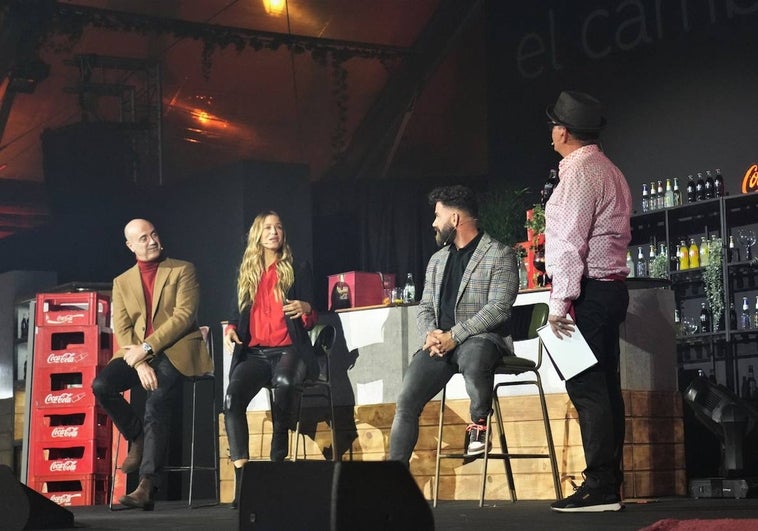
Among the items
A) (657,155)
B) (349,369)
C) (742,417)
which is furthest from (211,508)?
(657,155)

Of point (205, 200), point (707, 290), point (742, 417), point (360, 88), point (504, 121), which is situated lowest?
point (742, 417)

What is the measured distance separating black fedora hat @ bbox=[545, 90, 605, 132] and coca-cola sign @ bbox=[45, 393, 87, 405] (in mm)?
4174

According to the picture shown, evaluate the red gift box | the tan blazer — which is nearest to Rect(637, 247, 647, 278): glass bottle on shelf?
the red gift box

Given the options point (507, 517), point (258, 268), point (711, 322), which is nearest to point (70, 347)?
point (258, 268)

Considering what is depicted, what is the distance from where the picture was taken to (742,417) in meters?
5.88

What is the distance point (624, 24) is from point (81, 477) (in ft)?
20.0

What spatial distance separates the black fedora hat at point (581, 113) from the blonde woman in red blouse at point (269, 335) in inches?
74.4

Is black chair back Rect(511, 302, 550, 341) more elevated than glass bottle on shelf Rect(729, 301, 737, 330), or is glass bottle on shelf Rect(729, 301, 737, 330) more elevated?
glass bottle on shelf Rect(729, 301, 737, 330)

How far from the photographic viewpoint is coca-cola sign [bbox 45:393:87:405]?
734 cm

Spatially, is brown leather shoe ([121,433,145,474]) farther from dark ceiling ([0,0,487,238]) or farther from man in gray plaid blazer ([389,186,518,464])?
dark ceiling ([0,0,487,238])

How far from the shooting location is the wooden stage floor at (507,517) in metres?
3.64

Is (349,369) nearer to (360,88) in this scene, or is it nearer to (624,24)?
(624,24)

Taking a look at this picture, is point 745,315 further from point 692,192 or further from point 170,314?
point 170,314

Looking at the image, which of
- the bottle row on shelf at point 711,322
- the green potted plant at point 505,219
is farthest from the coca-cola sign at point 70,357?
the bottle row on shelf at point 711,322
